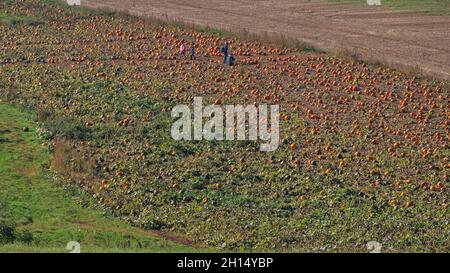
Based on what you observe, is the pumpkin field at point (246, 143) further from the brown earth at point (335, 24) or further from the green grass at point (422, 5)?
the green grass at point (422, 5)

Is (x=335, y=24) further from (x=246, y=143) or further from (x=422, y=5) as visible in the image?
(x=246, y=143)

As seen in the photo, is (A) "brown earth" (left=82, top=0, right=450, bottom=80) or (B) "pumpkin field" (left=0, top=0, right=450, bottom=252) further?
(A) "brown earth" (left=82, top=0, right=450, bottom=80)

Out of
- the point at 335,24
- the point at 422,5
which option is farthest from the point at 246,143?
the point at 422,5

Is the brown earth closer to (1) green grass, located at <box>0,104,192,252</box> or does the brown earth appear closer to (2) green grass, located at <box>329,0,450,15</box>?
(2) green grass, located at <box>329,0,450,15</box>

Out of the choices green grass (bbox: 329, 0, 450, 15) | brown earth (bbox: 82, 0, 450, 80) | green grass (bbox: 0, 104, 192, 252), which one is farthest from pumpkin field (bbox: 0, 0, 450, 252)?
green grass (bbox: 329, 0, 450, 15)

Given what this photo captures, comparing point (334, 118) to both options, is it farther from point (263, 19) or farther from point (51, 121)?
point (263, 19)
